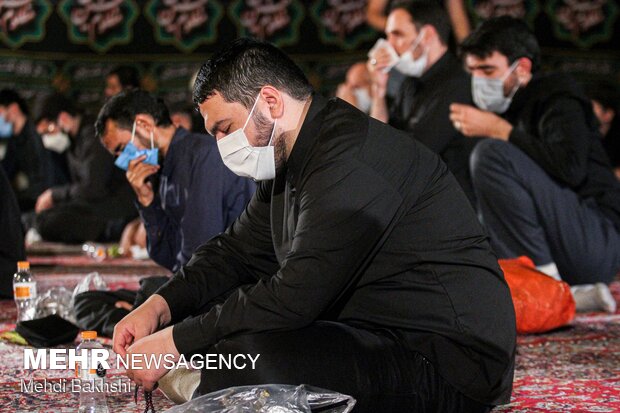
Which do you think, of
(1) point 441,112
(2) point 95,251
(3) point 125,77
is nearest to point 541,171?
(1) point 441,112

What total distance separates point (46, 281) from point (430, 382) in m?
3.05

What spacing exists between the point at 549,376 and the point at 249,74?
1.16 m

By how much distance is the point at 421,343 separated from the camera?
1.94 metres

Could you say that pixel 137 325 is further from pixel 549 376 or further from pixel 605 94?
pixel 605 94

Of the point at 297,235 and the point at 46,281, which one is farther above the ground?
the point at 297,235

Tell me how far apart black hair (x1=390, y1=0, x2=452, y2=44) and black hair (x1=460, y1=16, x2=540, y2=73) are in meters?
0.68

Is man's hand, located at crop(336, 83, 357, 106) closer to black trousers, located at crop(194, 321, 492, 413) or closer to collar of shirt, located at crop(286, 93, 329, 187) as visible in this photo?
collar of shirt, located at crop(286, 93, 329, 187)

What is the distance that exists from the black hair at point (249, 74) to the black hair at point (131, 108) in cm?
134

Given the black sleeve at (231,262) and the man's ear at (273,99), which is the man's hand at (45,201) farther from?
the man's ear at (273,99)

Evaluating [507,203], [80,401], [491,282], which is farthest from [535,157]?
[80,401]

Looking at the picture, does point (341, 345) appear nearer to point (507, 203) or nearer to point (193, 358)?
point (193, 358)

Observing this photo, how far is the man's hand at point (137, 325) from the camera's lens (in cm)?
201

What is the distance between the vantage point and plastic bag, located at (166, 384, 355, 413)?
1.84 m

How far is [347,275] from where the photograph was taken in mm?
1881
